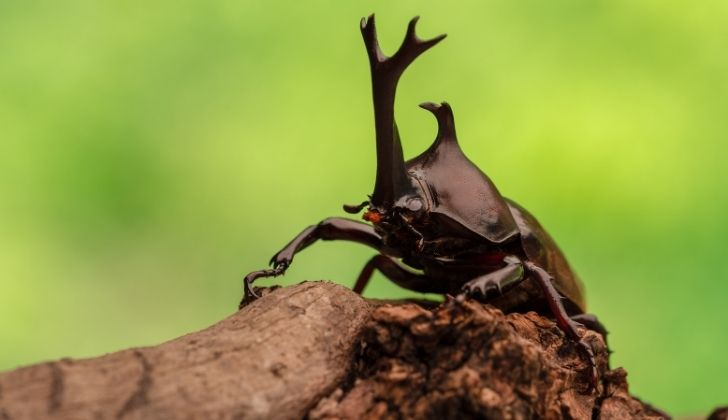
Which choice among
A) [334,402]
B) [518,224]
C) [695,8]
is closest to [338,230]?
[518,224]

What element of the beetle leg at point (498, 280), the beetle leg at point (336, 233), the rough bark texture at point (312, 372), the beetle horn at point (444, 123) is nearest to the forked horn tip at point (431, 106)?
the beetle horn at point (444, 123)

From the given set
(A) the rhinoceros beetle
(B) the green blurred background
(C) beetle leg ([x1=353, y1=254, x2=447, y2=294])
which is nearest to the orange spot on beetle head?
(A) the rhinoceros beetle

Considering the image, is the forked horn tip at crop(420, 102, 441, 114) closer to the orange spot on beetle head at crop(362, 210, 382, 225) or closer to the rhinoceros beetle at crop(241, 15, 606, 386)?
the rhinoceros beetle at crop(241, 15, 606, 386)

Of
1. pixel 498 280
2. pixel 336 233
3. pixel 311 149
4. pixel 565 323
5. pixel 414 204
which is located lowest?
pixel 565 323

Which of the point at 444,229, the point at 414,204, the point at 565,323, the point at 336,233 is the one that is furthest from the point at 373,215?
the point at 565,323

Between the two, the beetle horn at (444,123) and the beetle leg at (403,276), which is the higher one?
the beetle horn at (444,123)

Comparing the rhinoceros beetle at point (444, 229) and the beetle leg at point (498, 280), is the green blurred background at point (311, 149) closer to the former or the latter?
the rhinoceros beetle at point (444, 229)

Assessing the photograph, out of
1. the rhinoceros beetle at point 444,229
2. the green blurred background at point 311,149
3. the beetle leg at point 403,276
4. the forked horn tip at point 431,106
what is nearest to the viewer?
the rhinoceros beetle at point 444,229

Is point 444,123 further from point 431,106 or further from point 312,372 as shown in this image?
point 312,372
